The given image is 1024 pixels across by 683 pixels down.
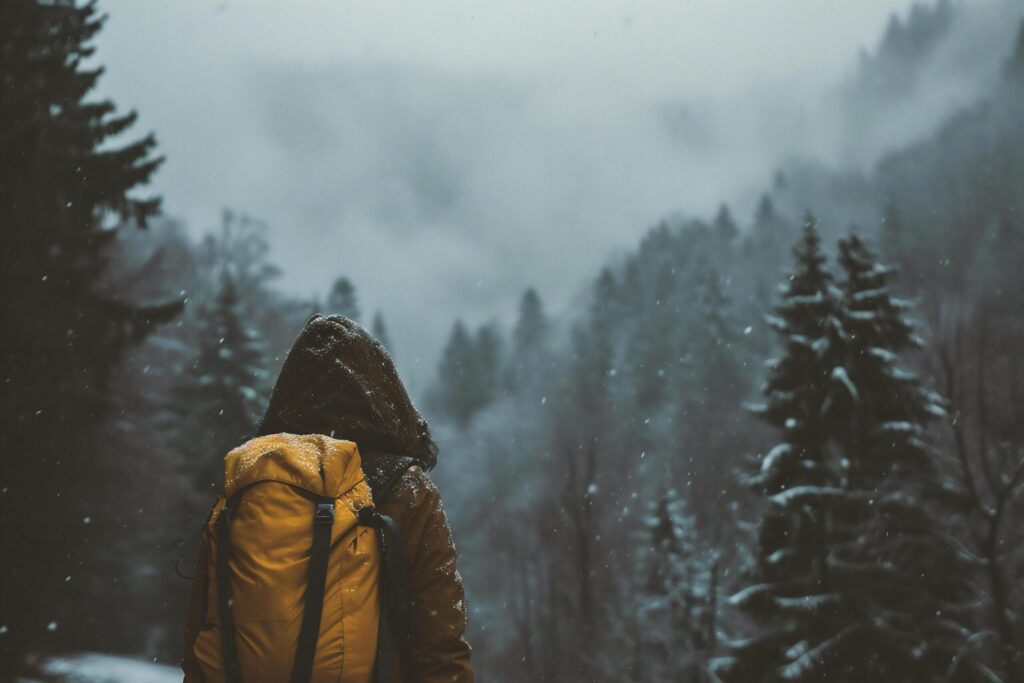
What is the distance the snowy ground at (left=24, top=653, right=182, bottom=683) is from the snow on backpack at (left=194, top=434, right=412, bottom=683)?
13208mm

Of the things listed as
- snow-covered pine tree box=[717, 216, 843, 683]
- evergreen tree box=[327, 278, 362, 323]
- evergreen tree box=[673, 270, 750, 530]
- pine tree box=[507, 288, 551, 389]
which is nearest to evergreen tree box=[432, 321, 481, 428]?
pine tree box=[507, 288, 551, 389]

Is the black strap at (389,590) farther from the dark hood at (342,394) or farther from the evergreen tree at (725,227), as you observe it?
the evergreen tree at (725,227)

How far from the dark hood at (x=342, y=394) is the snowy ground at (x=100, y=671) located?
42.8 feet

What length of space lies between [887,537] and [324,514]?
16.1 m

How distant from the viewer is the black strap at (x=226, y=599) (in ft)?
6.84

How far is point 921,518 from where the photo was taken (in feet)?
52.4

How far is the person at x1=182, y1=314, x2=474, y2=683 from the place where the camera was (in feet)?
7.79

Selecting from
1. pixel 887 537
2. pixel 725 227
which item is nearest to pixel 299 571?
pixel 887 537

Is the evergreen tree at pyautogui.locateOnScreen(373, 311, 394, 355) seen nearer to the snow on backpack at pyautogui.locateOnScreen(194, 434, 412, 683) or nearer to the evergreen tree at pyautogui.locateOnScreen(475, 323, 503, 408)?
the evergreen tree at pyautogui.locateOnScreen(475, 323, 503, 408)

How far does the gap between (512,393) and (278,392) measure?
77.7m

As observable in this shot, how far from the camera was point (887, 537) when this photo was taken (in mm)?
16078

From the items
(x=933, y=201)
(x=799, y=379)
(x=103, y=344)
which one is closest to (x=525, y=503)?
(x=799, y=379)

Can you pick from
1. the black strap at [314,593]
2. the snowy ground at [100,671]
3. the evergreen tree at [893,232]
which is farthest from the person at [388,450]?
the evergreen tree at [893,232]

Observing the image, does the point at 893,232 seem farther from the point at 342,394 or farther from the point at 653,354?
the point at 342,394
